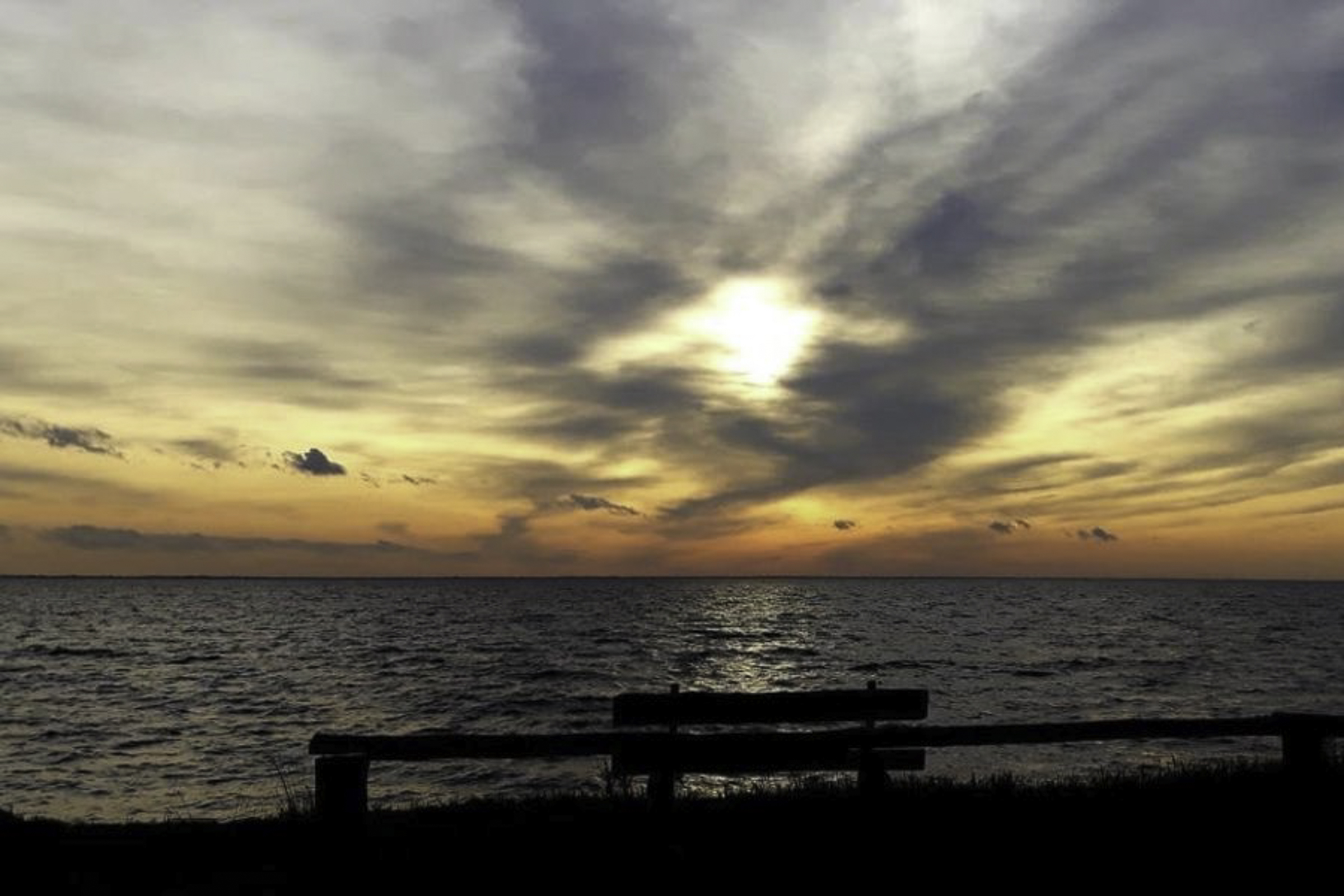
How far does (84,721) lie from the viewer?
36000 millimetres

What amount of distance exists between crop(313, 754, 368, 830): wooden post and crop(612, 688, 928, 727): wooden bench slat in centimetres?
312

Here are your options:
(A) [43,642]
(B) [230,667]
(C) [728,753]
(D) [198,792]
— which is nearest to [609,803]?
(C) [728,753]

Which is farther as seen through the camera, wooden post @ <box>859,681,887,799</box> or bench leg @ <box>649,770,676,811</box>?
wooden post @ <box>859,681,887,799</box>

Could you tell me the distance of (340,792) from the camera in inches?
302

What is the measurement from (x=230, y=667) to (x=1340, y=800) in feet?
191

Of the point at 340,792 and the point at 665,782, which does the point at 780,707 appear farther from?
the point at 340,792

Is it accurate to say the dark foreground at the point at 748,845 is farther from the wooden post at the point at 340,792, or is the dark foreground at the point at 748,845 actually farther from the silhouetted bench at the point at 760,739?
Result: the silhouetted bench at the point at 760,739

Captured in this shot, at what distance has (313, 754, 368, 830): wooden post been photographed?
765cm

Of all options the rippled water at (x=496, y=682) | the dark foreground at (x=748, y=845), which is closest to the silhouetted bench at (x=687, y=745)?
the dark foreground at (x=748, y=845)

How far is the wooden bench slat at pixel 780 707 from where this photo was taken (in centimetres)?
1027

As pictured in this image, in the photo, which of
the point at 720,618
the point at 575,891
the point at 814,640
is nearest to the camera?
the point at 575,891

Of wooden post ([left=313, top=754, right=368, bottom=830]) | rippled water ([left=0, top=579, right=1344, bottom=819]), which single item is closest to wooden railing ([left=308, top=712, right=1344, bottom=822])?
wooden post ([left=313, top=754, right=368, bottom=830])

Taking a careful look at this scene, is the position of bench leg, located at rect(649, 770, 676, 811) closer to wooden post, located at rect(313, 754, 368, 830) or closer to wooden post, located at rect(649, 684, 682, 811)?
wooden post, located at rect(649, 684, 682, 811)

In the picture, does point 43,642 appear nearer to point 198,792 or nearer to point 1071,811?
point 198,792
